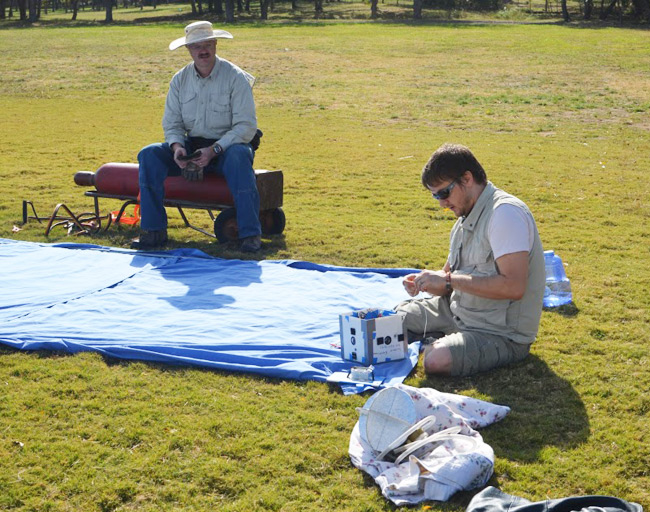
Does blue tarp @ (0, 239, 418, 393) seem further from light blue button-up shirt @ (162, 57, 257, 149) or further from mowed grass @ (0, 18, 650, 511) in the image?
light blue button-up shirt @ (162, 57, 257, 149)

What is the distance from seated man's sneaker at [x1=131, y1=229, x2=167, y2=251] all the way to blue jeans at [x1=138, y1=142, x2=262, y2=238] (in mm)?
60

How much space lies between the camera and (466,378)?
470cm

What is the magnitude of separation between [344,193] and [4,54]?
2717cm

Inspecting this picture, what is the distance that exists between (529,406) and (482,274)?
830 mm

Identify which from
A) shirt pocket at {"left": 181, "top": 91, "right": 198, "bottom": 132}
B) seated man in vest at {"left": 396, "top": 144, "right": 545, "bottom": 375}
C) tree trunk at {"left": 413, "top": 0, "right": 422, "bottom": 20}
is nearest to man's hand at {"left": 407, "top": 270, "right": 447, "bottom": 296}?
seated man in vest at {"left": 396, "top": 144, "right": 545, "bottom": 375}

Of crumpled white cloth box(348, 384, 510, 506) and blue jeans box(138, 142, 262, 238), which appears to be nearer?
crumpled white cloth box(348, 384, 510, 506)

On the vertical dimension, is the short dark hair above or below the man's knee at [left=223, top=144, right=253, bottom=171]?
above

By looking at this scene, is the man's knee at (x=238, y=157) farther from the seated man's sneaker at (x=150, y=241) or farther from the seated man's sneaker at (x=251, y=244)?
the seated man's sneaker at (x=150, y=241)

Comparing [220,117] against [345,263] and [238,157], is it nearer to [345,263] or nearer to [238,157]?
[238,157]

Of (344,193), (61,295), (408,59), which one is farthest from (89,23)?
(61,295)

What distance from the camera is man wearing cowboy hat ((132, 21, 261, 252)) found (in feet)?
24.7

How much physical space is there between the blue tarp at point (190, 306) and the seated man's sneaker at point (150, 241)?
22cm

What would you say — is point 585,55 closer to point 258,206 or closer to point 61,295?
point 258,206

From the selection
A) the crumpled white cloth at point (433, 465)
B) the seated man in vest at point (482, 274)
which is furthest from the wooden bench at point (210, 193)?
the crumpled white cloth at point (433, 465)
